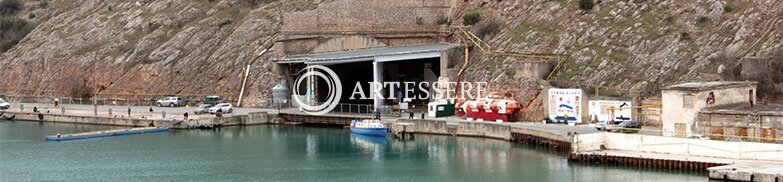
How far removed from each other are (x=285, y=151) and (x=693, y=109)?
21.9m

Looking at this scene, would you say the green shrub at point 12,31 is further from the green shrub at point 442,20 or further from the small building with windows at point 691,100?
the small building with windows at point 691,100

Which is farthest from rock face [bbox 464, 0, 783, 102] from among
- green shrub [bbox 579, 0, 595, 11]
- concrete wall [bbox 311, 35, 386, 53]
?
concrete wall [bbox 311, 35, 386, 53]

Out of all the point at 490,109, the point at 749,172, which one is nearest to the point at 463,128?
the point at 490,109

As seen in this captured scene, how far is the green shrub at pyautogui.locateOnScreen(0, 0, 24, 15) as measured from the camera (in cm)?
12788

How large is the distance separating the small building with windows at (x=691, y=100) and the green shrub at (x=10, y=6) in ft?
291

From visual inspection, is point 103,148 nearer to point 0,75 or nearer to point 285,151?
point 285,151

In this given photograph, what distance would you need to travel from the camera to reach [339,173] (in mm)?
55094

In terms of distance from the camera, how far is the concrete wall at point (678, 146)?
48.9m

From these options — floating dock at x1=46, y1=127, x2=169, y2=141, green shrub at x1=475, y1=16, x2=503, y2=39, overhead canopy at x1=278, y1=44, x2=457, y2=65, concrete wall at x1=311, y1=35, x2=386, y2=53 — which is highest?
green shrub at x1=475, y1=16, x2=503, y2=39

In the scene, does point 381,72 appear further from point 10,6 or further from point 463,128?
point 10,6

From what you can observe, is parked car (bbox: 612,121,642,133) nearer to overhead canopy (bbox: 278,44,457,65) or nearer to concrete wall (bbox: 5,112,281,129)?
overhead canopy (bbox: 278,44,457,65)

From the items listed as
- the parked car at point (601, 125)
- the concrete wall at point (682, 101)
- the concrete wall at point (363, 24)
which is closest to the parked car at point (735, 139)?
the concrete wall at point (682, 101)

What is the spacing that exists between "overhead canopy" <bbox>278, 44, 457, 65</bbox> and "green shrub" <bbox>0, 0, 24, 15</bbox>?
5152 centimetres

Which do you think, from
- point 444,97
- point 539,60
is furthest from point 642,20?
point 444,97
